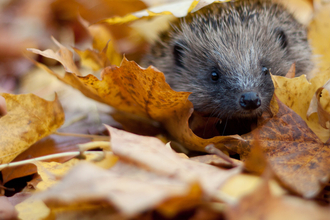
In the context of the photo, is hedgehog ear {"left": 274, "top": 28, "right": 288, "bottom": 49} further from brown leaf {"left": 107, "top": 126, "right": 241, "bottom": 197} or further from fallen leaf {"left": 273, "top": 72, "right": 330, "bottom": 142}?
brown leaf {"left": 107, "top": 126, "right": 241, "bottom": 197}

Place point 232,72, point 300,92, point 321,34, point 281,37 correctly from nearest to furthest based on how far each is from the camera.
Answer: point 300,92 → point 232,72 → point 281,37 → point 321,34

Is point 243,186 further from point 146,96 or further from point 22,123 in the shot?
point 22,123

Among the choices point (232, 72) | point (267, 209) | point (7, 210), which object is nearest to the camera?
point (267, 209)

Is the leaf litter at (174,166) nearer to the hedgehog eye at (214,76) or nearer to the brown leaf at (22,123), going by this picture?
the brown leaf at (22,123)

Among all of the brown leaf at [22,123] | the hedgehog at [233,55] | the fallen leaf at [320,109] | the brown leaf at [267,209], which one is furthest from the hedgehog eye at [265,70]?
the brown leaf at [22,123]

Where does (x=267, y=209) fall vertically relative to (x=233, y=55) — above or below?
below

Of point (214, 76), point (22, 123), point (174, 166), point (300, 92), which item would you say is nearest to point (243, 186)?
point (174, 166)

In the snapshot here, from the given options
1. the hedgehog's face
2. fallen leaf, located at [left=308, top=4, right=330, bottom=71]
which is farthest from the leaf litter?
fallen leaf, located at [left=308, top=4, right=330, bottom=71]

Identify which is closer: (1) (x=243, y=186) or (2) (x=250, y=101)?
(1) (x=243, y=186)
